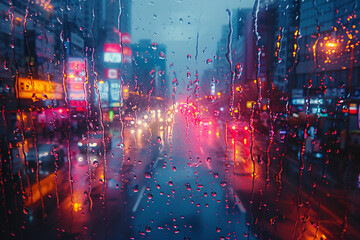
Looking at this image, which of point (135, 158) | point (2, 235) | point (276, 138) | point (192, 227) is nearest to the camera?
point (2, 235)

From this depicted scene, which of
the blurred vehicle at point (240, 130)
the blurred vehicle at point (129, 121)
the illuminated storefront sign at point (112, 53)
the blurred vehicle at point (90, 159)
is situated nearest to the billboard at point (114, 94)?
the blurred vehicle at point (129, 121)

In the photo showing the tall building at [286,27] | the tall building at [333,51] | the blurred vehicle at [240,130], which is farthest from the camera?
the blurred vehicle at [240,130]

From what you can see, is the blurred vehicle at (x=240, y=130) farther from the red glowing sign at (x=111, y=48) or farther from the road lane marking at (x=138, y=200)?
the red glowing sign at (x=111, y=48)

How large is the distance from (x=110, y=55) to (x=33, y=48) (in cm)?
1301

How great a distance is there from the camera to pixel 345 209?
15.7ft

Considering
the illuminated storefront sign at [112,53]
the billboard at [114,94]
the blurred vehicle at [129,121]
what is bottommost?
the blurred vehicle at [129,121]

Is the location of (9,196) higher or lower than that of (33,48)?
lower

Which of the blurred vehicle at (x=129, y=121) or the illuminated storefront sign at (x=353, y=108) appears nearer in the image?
the illuminated storefront sign at (x=353, y=108)

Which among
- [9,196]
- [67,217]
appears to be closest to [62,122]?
[9,196]

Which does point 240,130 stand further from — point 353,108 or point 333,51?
point 333,51

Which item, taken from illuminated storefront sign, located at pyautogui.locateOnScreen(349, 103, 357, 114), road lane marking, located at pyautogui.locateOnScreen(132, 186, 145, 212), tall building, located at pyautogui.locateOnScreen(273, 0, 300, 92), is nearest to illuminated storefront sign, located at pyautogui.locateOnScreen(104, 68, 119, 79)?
tall building, located at pyautogui.locateOnScreen(273, 0, 300, 92)

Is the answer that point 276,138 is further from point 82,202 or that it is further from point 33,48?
point 33,48

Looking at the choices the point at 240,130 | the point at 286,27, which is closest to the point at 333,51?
the point at 286,27

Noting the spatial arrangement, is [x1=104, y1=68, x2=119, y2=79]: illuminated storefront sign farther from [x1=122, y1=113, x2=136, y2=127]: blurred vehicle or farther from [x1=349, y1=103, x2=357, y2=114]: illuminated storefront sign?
[x1=349, y1=103, x2=357, y2=114]: illuminated storefront sign
